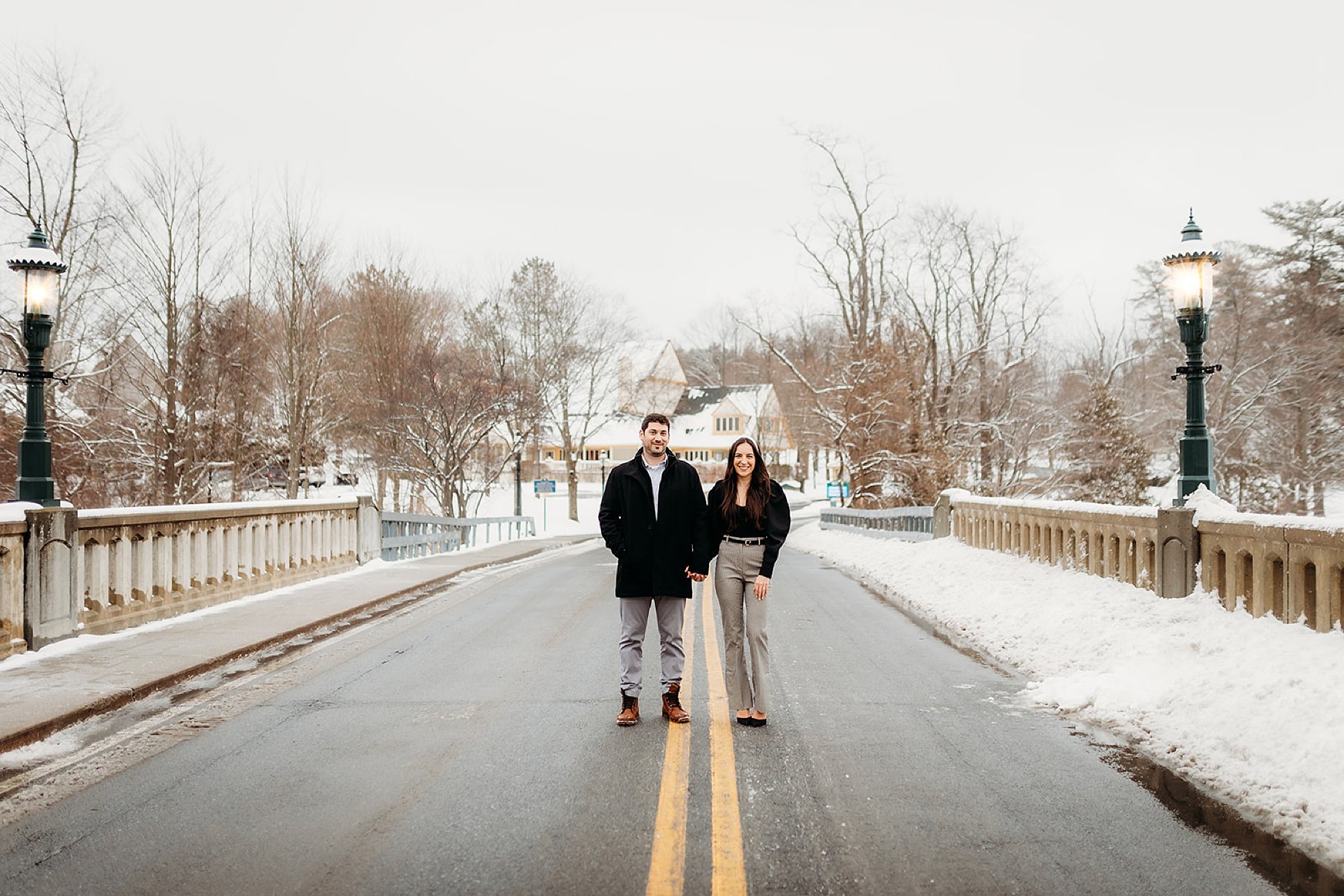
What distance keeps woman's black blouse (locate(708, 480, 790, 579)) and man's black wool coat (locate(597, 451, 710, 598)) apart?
0.10 meters

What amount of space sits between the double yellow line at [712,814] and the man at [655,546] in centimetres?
42

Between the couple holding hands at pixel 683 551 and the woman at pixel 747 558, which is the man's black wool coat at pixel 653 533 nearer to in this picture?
the couple holding hands at pixel 683 551

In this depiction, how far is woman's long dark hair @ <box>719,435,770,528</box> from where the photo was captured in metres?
6.53

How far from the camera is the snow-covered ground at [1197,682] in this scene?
4914mm

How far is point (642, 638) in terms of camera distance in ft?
21.5

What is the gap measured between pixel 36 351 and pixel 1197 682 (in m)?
11.1

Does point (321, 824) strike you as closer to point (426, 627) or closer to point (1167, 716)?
point (1167, 716)

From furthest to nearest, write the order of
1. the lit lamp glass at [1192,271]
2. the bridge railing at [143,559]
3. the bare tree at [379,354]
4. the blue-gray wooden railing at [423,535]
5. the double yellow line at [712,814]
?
the bare tree at [379,354]
the blue-gray wooden railing at [423,535]
the lit lamp glass at [1192,271]
the bridge railing at [143,559]
the double yellow line at [712,814]

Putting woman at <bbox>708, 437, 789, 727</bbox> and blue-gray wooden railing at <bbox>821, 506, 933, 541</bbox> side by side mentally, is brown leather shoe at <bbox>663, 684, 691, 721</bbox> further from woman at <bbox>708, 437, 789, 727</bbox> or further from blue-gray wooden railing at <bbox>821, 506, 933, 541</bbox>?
blue-gray wooden railing at <bbox>821, 506, 933, 541</bbox>

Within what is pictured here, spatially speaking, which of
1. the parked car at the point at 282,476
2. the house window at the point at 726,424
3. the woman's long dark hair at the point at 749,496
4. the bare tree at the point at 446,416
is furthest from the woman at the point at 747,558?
the house window at the point at 726,424

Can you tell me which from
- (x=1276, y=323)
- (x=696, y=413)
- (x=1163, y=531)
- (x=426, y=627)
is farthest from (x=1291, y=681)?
(x=696, y=413)

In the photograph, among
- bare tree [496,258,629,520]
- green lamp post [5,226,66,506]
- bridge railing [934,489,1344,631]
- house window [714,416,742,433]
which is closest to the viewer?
bridge railing [934,489,1344,631]

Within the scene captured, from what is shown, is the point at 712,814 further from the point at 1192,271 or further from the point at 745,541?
the point at 1192,271

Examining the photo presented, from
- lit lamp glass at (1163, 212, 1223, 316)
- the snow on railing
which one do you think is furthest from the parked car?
lit lamp glass at (1163, 212, 1223, 316)
